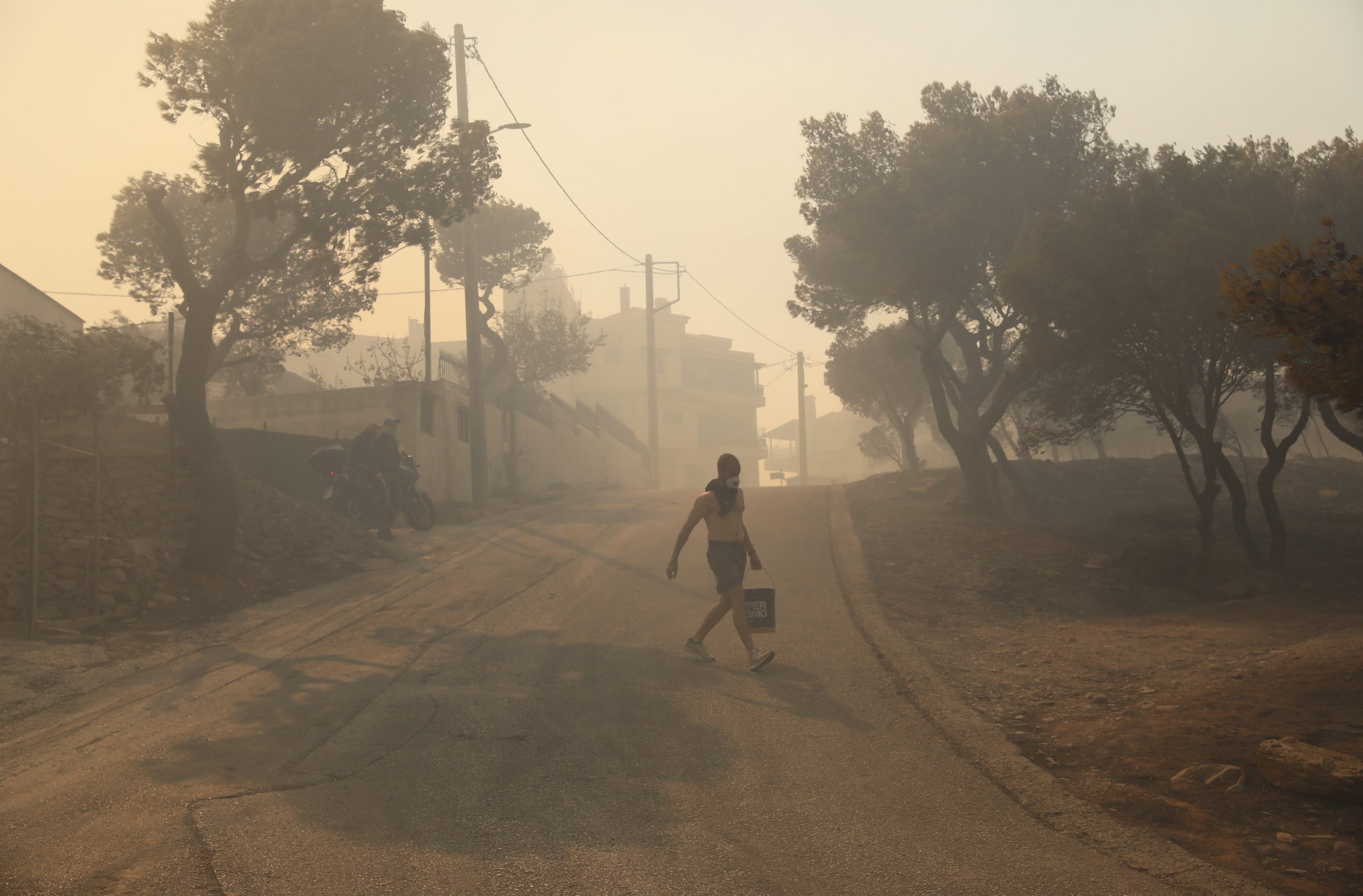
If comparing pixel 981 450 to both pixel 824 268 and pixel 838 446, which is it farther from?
pixel 838 446

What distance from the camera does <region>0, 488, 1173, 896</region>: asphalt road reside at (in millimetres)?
4352

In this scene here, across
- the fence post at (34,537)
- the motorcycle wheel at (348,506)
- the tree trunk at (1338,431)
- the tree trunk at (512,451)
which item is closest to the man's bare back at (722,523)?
the fence post at (34,537)

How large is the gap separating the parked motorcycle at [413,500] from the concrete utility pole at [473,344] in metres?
2.54

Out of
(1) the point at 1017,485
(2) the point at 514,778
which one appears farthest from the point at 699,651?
(1) the point at 1017,485

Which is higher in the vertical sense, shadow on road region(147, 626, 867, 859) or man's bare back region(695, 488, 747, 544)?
man's bare back region(695, 488, 747, 544)

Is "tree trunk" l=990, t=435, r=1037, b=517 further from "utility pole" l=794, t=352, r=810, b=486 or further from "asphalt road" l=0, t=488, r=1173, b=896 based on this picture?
"utility pole" l=794, t=352, r=810, b=486

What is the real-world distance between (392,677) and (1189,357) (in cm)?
1197

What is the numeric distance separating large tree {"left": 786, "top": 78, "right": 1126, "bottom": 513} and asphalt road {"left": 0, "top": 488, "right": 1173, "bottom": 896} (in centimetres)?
1143

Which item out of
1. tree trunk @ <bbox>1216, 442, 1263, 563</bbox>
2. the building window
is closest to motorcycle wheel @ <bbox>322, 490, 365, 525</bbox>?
the building window

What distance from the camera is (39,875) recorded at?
14.2 ft

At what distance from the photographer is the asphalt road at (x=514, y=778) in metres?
4.35

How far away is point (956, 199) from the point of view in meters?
19.3

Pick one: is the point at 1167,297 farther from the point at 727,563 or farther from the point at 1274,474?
the point at 727,563

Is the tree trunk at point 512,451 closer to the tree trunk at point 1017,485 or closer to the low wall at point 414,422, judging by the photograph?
the low wall at point 414,422
